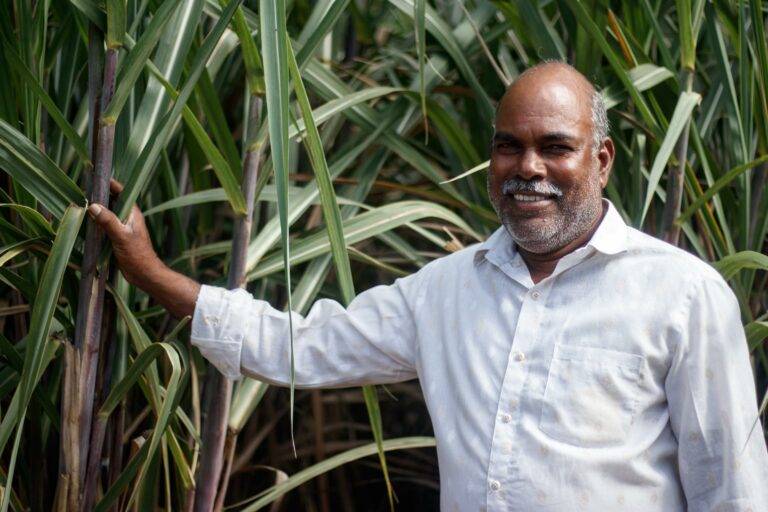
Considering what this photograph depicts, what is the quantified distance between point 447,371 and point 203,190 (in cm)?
44

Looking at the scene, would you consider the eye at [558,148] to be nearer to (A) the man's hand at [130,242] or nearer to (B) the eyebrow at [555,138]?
(B) the eyebrow at [555,138]

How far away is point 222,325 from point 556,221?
0.38 metres

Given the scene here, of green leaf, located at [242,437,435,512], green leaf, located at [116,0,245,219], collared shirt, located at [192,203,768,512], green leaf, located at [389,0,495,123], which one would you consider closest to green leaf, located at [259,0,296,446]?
green leaf, located at [116,0,245,219]

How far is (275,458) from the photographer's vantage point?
2.04 meters

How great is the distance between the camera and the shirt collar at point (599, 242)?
122 cm

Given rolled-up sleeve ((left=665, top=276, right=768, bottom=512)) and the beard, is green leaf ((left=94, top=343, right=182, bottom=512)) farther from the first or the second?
rolled-up sleeve ((left=665, top=276, right=768, bottom=512))

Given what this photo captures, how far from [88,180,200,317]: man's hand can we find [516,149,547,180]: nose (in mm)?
373

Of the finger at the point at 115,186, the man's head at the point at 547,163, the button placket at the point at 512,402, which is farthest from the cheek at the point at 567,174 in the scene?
the finger at the point at 115,186

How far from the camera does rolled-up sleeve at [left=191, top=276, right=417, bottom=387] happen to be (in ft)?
4.31

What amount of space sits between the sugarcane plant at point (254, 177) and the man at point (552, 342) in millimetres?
69

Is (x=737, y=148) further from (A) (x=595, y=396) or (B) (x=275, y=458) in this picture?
(B) (x=275, y=458)

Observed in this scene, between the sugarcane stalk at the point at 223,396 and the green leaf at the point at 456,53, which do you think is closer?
the sugarcane stalk at the point at 223,396

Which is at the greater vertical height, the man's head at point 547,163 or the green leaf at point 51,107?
the green leaf at point 51,107

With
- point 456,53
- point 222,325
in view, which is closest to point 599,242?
point 222,325
